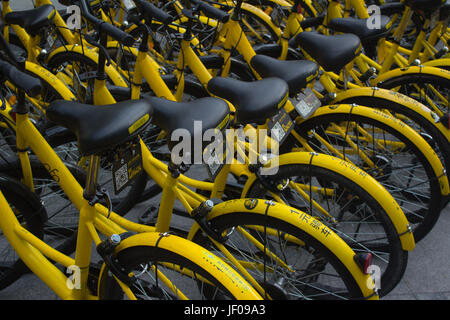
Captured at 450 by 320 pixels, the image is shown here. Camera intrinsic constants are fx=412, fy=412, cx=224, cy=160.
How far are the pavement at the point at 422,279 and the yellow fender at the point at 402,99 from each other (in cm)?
70

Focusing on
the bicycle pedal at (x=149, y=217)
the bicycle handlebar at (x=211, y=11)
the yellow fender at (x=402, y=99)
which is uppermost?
the bicycle handlebar at (x=211, y=11)

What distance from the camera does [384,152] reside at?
2.68m

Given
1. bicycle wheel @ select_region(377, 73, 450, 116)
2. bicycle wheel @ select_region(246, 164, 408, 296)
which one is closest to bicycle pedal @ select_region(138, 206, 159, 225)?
bicycle wheel @ select_region(246, 164, 408, 296)

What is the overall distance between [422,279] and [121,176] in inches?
72.5

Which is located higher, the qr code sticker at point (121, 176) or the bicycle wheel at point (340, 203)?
the qr code sticker at point (121, 176)

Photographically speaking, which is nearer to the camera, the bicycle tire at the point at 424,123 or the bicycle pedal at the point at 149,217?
the bicycle tire at the point at 424,123

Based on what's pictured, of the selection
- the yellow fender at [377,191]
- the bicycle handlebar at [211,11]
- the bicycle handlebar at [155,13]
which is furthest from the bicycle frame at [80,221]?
the bicycle handlebar at [211,11]

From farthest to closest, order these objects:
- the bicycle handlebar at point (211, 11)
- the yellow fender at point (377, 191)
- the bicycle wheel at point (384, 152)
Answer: the bicycle handlebar at point (211, 11)
the bicycle wheel at point (384, 152)
the yellow fender at point (377, 191)

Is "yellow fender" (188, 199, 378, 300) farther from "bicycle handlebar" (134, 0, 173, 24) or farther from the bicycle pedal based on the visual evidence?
"bicycle handlebar" (134, 0, 173, 24)

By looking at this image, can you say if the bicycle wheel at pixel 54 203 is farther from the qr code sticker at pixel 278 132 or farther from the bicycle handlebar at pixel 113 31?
the qr code sticker at pixel 278 132

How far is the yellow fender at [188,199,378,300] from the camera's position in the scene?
151cm

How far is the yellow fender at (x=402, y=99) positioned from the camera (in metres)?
2.32
